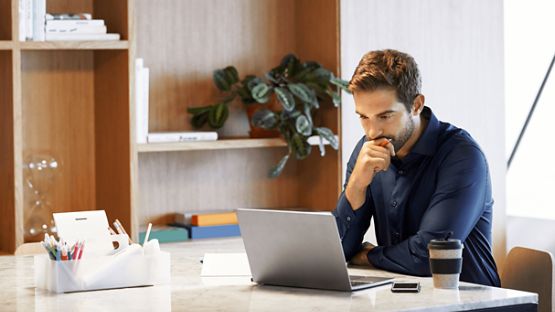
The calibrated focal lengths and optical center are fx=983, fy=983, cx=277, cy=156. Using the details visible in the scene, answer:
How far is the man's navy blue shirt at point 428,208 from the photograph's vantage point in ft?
9.12

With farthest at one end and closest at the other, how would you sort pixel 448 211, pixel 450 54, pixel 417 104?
pixel 450 54, pixel 417 104, pixel 448 211

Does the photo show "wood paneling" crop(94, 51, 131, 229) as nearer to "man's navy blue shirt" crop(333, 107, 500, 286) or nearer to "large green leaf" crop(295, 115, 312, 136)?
"large green leaf" crop(295, 115, 312, 136)

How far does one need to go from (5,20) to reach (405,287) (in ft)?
7.02

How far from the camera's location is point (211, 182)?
454 cm

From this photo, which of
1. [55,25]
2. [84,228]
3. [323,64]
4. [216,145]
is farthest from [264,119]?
[84,228]

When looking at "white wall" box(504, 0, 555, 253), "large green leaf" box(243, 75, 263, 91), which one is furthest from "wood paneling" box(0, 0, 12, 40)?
"white wall" box(504, 0, 555, 253)

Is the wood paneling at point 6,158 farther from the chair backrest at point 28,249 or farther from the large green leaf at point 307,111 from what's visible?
the large green leaf at point 307,111

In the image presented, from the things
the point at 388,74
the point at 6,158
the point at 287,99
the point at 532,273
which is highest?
the point at 388,74

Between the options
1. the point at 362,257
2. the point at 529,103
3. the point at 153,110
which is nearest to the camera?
the point at 362,257

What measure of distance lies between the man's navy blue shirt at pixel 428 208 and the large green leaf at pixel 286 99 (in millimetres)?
1092

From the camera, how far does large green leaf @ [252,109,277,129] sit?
424 centimetres

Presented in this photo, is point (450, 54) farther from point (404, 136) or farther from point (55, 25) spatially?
point (55, 25)

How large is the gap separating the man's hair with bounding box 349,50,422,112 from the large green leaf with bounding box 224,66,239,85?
4.73 ft

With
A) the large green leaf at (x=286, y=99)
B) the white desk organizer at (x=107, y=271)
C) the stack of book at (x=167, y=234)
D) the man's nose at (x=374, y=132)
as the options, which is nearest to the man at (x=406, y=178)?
the man's nose at (x=374, y=132)
